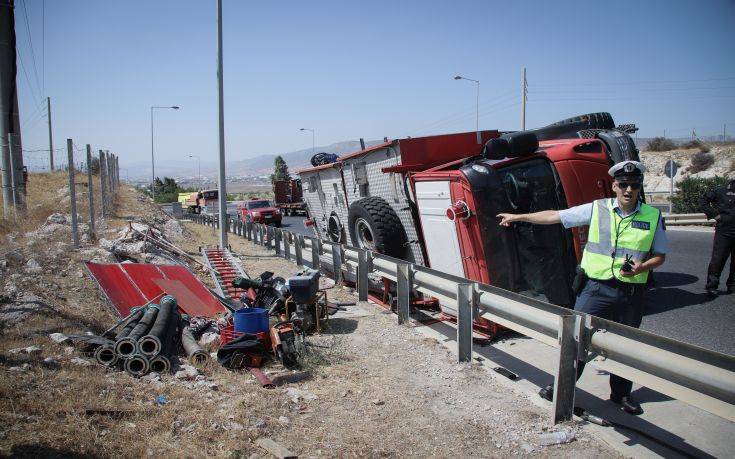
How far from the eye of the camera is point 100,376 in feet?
14.4

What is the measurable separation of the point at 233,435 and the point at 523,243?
3.58 m

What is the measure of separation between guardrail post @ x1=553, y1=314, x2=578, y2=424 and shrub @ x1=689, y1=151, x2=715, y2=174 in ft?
126

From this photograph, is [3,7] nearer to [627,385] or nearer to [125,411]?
[125,411]

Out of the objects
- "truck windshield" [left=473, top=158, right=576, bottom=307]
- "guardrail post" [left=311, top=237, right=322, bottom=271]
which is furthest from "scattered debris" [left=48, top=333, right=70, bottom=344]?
"guardrail post" [left=311, top=237, right=322, bottom=271]

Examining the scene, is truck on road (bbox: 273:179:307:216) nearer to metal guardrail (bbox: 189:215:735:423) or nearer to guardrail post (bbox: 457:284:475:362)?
metal guardrail (bbox: 189:215:735:423)

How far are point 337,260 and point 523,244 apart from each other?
3.95 meters

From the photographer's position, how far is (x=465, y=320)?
5.01 metres

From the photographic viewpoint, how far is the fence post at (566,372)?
3.69m

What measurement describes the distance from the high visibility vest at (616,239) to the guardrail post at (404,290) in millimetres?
2655

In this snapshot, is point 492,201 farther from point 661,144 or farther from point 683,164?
point 661,144

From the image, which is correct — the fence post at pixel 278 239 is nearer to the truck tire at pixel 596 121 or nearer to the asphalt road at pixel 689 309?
the truck tire at pixel 596 121

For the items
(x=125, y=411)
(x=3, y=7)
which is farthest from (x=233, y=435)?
(x=3, y=7)

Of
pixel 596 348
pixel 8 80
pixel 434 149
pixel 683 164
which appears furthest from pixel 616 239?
pixel 683 164

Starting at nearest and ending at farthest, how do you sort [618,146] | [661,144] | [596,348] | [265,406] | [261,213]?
[596,348] < [265,406] < [618,146] < [261,213] < [661,144]
